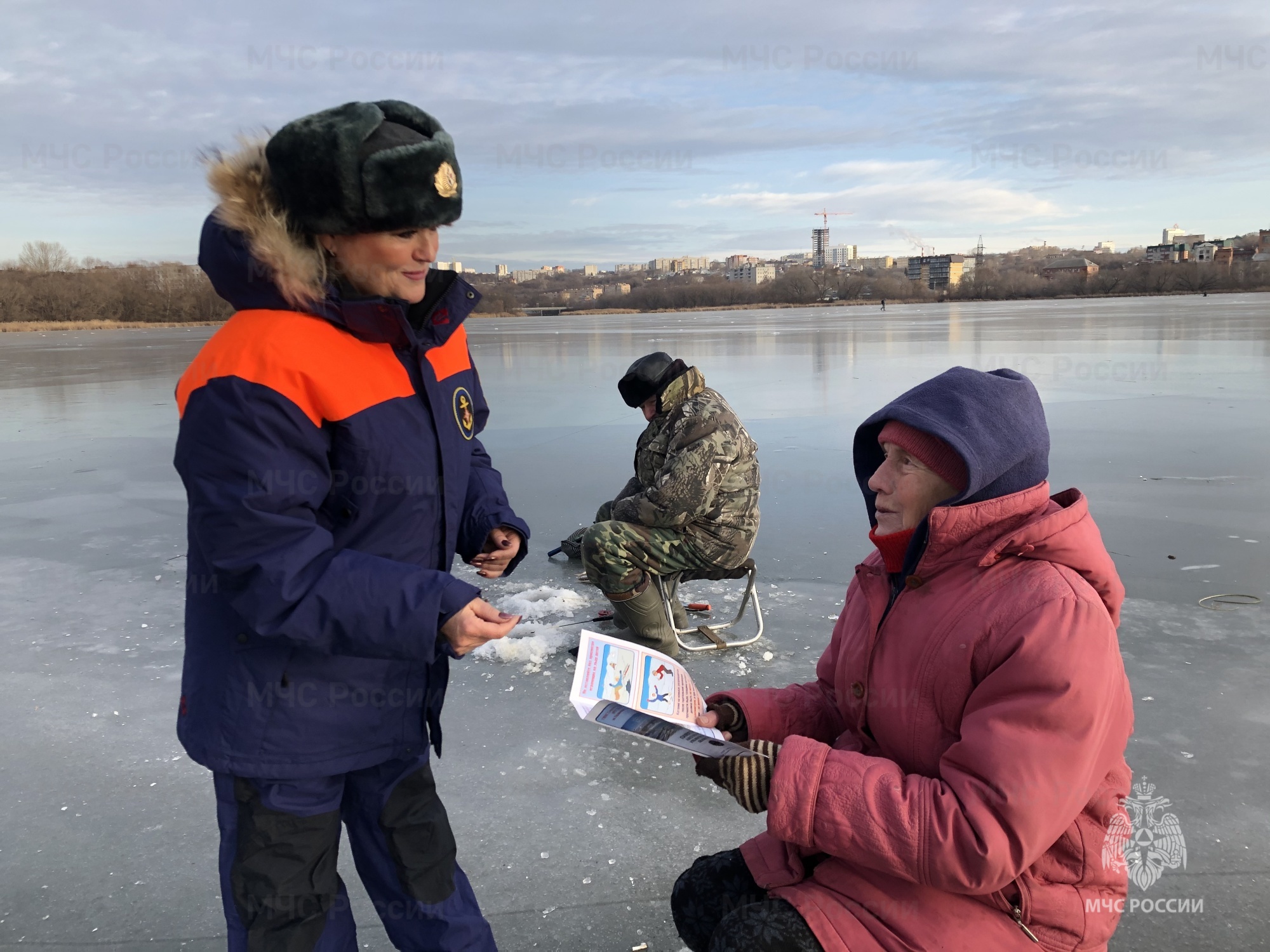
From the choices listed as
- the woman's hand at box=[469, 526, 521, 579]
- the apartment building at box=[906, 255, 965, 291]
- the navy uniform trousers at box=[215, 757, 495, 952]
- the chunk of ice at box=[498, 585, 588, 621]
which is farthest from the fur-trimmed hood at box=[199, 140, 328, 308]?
the apartment building at box=[906, 255, 965, 291]

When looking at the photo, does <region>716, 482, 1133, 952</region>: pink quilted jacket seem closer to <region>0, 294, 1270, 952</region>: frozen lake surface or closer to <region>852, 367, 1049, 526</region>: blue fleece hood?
<region>852, 367, 1049, 526</region>: blue fleece hood

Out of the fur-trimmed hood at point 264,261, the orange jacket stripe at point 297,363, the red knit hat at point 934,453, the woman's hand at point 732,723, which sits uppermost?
the fur-trimmed hood at point 264,261

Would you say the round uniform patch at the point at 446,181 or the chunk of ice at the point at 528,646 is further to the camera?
the chunk of ice at the point at 528,646

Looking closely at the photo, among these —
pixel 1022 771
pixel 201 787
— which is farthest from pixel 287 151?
pixel 201 787

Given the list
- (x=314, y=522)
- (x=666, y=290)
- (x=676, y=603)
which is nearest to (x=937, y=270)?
(x=666, y=290)

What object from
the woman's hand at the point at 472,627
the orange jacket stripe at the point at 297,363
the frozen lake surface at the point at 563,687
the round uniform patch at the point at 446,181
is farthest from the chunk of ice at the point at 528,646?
the round uniform patch at the point at 446,181

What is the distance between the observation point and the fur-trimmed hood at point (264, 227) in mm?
1726

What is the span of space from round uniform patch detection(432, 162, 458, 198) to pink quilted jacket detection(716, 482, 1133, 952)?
3.87 ft

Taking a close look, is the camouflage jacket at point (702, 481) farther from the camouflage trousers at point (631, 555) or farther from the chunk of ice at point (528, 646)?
the chunk of ice at point (528, 646)

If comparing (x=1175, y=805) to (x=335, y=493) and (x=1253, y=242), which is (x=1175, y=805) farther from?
(x=1253, y=242)

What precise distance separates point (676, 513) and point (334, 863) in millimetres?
2772

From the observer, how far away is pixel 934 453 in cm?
182

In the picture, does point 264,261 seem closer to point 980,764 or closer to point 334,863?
point 334,863

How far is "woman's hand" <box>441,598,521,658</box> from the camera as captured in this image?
1738 mm
